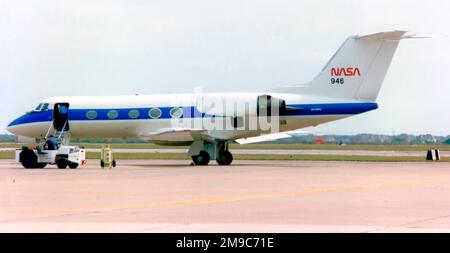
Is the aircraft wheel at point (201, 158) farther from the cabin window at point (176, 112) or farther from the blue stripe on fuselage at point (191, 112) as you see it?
the cabin window at point (176, 112)

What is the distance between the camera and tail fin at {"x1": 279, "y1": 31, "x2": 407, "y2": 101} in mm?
42562

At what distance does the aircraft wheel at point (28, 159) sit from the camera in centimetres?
4103

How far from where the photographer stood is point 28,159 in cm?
4112

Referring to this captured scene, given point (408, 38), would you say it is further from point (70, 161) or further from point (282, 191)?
point (282, 191)

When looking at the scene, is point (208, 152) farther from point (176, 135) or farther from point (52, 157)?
point (52, 157)

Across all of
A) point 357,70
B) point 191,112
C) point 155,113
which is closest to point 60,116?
point 155,113

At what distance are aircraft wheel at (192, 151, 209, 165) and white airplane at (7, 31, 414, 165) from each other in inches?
2.0

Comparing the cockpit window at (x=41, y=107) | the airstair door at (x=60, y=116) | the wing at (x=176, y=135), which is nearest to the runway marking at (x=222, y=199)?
the wing at (x=176, y=135)

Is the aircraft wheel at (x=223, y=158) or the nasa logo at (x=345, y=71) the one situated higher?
the nasa logo at (x=345, y=71)

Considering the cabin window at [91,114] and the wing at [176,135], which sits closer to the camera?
the wing at [176,135]

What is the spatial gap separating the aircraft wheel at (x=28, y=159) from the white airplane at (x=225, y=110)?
4.76m

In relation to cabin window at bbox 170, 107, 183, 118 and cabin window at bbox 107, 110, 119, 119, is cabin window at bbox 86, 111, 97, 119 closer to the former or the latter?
cabin window at bbox 107, 110, 119, 119
